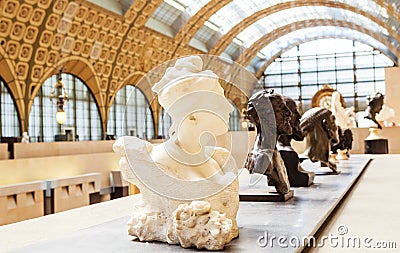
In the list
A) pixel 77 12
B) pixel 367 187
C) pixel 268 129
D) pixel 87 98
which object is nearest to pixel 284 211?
pixel 268 129

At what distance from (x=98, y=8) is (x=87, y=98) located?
456cm

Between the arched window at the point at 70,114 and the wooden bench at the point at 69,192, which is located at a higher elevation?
the arched window at the point at 70,114

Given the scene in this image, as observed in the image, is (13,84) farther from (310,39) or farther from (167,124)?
(310,39)

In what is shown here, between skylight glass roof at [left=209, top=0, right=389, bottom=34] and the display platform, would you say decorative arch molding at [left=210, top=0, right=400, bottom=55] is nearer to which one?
skylight glass roof at [left=209, top=0, right=389, bottom=34]

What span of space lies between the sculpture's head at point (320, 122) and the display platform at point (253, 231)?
1830 mm

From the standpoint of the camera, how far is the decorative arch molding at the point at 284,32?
32844 millimetres

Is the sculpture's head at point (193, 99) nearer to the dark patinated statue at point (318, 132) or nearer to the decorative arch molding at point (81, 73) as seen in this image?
the dark patinated statue at point (318, 132)

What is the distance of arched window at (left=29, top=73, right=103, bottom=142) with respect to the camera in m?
19.2

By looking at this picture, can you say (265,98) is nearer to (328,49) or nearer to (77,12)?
(77,12)

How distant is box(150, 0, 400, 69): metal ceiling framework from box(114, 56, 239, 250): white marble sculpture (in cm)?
2205

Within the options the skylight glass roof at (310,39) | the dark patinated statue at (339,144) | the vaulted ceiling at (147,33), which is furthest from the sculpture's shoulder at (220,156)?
the skylight glass roof at (310,39)

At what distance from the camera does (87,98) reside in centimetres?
2200

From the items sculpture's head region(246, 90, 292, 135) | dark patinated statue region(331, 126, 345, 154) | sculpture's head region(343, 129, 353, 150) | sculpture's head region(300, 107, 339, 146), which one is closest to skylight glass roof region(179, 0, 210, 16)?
sculpture's head region(343, 129, 353, 150)

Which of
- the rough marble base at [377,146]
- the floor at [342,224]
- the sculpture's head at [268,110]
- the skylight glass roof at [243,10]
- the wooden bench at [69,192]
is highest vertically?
the skylight glass roof at [243,10]
